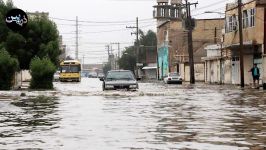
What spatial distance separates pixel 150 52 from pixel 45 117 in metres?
123

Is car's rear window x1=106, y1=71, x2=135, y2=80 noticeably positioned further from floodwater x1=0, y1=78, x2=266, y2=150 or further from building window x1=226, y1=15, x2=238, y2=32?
building window x1=226, y1=15, x2=238, y2=32

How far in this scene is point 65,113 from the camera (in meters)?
19.2

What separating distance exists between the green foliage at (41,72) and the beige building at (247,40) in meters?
17.1

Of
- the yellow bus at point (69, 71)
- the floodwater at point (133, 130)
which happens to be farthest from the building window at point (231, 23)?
the floodwater at point (133, 130)

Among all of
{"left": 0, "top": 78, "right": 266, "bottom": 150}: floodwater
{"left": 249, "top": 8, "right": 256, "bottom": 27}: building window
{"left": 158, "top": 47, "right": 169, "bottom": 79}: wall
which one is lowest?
{"left": 0, "top": 78, "right": 266, "bottom": 150}: floodwater

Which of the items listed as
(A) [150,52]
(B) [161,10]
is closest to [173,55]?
(B) [161,10]

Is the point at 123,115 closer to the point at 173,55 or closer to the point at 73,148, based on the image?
the point at 73,148

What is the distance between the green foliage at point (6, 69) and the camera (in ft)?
129

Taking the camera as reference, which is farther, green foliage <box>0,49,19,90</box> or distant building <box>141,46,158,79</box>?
distant building <box>141,46,158,79</box>

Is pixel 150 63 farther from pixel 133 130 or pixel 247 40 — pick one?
pixel 133 130

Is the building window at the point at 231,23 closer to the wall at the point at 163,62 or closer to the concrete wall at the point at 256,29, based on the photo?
the concrete wall at the point at 256,29

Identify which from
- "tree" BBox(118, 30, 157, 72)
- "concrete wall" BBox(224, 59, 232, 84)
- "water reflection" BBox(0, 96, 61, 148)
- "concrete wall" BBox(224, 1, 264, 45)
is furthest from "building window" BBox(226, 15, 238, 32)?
"tree" BBox(118, 30, 157, 72)

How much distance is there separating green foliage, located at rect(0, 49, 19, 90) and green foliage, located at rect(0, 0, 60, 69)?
3.64 meters

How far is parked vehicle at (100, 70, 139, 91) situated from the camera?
112ft
